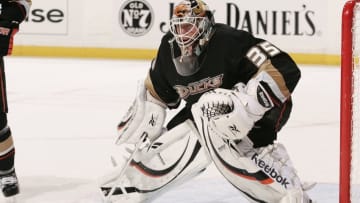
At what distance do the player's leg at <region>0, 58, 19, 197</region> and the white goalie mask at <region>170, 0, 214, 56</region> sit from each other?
717 mm

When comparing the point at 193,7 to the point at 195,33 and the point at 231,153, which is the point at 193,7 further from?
the point at 231,153

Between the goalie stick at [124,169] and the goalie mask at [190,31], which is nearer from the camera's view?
the goalie mask at [190,31]

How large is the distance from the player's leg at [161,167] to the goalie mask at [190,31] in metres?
0.22

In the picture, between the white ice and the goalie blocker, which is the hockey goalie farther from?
the white ice

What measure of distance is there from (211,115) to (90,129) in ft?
6.41

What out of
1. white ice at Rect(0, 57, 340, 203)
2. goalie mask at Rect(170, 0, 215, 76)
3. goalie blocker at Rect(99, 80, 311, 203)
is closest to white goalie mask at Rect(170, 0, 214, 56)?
goalie mask at Rect(170, 0, 215, 76)

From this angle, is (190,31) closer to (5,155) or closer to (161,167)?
(161,167)

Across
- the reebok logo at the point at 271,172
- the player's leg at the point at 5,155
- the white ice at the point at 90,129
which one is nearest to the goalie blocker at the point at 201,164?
the reebok logo at the point at 271,172

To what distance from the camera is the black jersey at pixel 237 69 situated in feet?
7.78

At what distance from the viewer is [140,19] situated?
716 centimetres

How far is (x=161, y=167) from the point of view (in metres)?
2.66

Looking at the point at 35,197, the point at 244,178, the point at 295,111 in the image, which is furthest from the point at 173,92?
the point at 295,111

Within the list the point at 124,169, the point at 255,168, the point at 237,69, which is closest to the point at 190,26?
the point at 237,69

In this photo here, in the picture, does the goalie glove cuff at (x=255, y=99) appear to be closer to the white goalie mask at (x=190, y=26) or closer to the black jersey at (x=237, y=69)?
the black jersey at (x=237, y=69)
